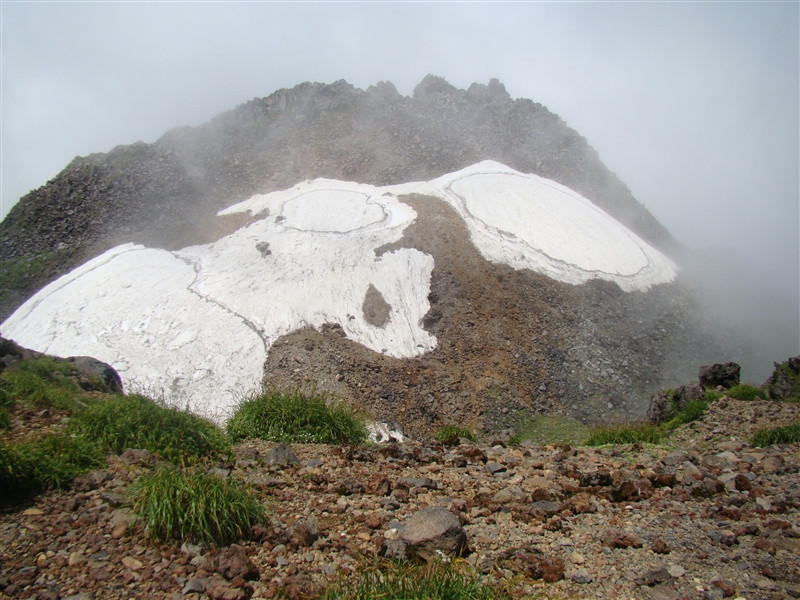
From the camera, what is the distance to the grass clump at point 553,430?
13.5m

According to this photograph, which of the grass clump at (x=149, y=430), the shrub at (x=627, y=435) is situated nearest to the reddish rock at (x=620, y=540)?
the grass clump at (x=149, y=430)

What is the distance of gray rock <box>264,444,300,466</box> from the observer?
24.0 feet

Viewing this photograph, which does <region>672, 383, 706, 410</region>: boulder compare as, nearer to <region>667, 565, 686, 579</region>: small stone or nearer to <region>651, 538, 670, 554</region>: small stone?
<region>651, 538, 670, 554</region>: small stone

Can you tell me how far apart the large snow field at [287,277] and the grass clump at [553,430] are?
3994 mm

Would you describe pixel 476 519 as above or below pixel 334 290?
below

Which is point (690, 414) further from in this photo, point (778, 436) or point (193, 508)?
point (193, 508)

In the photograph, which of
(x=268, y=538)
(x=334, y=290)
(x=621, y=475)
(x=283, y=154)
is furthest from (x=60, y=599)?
(x=283, y=154)

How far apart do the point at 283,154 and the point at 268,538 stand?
88.1 feet

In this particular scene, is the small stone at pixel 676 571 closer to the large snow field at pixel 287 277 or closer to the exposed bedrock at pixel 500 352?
the exposed bedrock at pixel 500 352

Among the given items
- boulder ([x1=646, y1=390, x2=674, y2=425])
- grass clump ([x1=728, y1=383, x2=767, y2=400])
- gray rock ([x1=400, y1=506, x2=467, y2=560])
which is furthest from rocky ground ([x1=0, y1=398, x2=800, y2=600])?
boulder ([x1=646, y1=390, x2=674, y2=425])

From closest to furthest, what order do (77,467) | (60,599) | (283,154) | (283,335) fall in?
1. (60,599)
2. (77,467)
3. (283,335)
4. (283,154)

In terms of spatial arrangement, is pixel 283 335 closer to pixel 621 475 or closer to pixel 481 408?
pixel 481 408

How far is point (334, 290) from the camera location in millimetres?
18375

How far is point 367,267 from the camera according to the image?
19.6 meters
